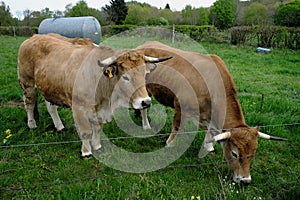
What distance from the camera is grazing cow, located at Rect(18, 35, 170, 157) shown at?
3.36 m

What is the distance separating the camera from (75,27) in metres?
13.1

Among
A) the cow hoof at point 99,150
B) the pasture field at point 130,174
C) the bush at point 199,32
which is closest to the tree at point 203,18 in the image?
the bush at point 199,32

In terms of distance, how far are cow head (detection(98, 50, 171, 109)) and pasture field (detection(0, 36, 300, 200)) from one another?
35.5 inches

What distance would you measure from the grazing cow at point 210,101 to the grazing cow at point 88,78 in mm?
842

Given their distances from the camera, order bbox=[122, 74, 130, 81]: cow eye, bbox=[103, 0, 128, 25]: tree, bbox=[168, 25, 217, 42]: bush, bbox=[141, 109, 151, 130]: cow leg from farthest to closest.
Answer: bbox=[103, 0, 128, 25]: tree → bbox=[168, 25, 217, 42]: bush → bbox=[141, 109, 151, 130]: cow leg → bbox=[122, 74, 130, 81]: cow eye

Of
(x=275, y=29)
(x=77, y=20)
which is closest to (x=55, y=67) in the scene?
(x=77, y=20)

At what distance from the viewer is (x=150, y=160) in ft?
13.1

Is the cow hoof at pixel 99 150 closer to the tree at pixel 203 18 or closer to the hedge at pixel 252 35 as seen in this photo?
the hedge at pixel 252 35

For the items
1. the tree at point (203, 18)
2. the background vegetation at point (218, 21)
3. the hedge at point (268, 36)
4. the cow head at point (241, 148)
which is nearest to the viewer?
the cow head at point (241, 148)

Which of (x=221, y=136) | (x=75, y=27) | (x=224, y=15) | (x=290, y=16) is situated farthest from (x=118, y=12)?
(x=221, y=136)

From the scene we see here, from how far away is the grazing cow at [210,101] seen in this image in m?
3.18

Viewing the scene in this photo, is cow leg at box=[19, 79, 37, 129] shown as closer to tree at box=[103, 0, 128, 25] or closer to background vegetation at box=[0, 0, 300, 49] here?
background vegetation at box=[0, 0, 300, 49]

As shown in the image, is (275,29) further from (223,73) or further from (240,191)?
(240,191)

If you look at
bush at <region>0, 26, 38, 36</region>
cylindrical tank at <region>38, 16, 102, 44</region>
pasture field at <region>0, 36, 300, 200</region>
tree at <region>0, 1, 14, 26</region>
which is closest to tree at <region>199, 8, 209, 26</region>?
bush at <region>0, 26, 38, 36</region>
